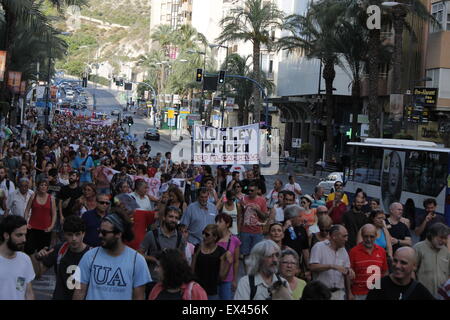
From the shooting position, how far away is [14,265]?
611 centimetres

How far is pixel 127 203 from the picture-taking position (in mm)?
9781

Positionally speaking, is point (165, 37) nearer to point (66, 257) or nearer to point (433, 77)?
point (433, 77)

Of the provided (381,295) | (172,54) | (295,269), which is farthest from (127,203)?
(172,54)

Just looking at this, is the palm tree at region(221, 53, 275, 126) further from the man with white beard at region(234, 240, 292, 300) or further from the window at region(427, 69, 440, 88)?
the man with white beard at region(234, 240, 292, 300)

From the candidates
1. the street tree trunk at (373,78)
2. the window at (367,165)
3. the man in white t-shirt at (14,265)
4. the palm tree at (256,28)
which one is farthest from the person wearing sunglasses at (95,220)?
the palm tree at (256,28)

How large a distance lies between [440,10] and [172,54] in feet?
214

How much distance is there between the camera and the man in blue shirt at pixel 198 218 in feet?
34.1

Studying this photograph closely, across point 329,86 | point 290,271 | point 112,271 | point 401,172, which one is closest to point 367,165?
point 401,172

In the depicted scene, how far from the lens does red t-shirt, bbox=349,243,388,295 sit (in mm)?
8141

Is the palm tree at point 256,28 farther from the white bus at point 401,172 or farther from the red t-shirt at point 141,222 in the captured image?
the red t-shirt at point 141,222

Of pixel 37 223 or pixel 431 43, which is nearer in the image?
pixel 37 223

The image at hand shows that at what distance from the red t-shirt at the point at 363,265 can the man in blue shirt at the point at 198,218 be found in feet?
8.83

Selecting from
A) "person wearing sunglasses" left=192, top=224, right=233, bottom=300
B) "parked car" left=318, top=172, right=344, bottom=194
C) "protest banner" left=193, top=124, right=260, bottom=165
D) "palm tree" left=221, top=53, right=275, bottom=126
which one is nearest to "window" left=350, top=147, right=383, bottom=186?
"parked car" left=318, top=172, right=344, bottom=194
